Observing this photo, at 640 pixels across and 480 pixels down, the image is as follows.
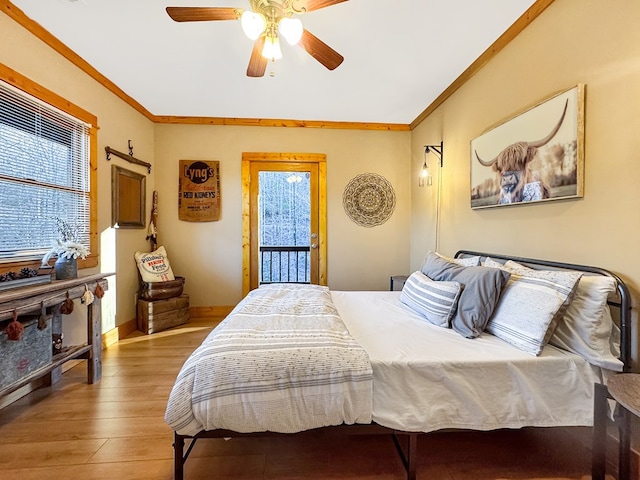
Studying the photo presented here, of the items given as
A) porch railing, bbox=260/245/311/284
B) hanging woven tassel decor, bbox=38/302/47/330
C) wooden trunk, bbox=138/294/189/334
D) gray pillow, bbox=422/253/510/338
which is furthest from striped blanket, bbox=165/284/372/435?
porch railing, bbox=260/245/311/284

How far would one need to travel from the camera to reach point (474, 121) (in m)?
2.66

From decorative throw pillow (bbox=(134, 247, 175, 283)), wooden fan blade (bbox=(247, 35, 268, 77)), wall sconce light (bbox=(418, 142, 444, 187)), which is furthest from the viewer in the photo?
decorative throw pillow (bbox=(134, 247, 175, 283))

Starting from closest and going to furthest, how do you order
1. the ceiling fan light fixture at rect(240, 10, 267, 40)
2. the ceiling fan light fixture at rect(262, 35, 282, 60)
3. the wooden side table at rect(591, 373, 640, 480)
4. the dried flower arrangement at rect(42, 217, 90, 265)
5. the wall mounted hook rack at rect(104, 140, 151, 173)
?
the wooden side table at rect(591, 373, 640, 480), the ceiling fan light fixture at rect(240, 10, 267, 40), the ceiling fan light fixture at rect(262, 35, 282, 60), the dried flower arrangement at rect(42, 217, 90, 265), the wall mounted hook rack at rect(104, 140, 151, 173)

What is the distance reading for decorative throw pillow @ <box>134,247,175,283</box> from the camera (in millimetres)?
3508

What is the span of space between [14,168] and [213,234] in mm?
2169

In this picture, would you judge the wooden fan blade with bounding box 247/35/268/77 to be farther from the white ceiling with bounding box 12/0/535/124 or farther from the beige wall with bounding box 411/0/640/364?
the beige wall with bounding box 411/0/640/364

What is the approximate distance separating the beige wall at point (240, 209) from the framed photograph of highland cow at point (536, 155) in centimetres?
174

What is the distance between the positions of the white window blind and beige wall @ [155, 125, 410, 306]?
1.31 metres

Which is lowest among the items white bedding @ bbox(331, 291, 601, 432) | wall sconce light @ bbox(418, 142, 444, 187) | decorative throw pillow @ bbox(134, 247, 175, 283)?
white bedding @ bbox(331, 291, 601, 432)

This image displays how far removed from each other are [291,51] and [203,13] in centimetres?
95

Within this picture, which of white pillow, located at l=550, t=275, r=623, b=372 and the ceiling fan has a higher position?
the ceiling fan

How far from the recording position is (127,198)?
339 cm

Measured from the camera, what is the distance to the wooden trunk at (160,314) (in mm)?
3395

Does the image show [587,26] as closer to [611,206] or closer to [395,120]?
[611,206]
